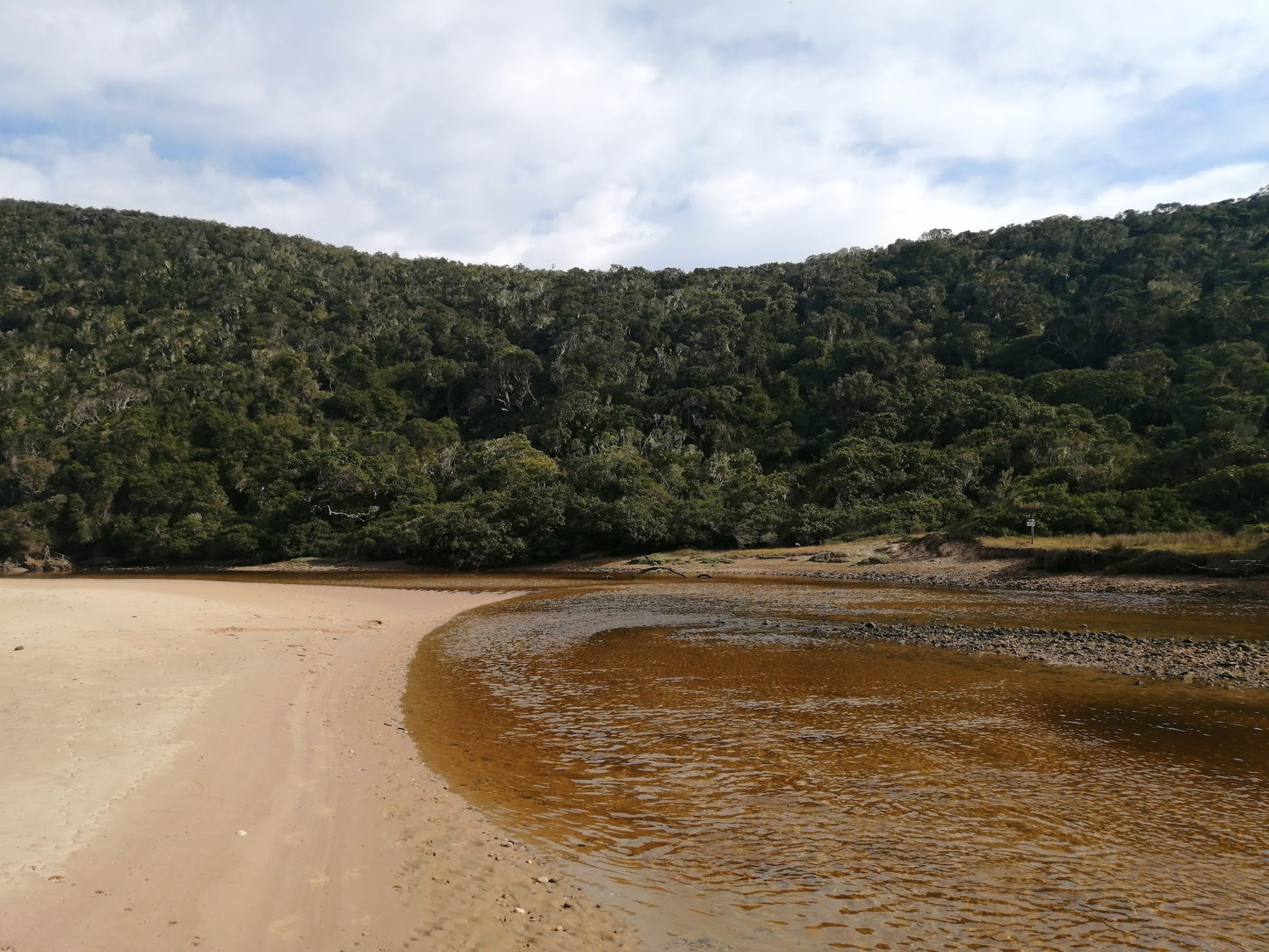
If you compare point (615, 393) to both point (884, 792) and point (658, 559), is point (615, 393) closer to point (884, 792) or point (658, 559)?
point (658, 559)

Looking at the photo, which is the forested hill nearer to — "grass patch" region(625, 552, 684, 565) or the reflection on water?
"grass patch" region(625, 552, 684, 565)

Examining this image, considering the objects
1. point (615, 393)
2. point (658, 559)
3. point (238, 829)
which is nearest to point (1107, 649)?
point (238, 829)

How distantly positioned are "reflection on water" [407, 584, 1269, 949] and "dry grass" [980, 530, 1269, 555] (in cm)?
1869

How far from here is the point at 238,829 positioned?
5949 millimetres

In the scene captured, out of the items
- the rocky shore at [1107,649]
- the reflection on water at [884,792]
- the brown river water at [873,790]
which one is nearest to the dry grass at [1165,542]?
the brown river water at [873,790]

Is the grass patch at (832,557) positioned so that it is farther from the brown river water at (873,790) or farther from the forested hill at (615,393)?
the brown river water at (873,790)

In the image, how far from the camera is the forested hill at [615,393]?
49.8 m

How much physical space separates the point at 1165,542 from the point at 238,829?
33.2 m

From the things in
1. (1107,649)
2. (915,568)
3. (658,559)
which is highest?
(1107,649)

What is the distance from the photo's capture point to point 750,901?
5.26 meters

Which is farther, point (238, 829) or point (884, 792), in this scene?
point (884, 792)

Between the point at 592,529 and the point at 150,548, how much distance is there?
122 ft

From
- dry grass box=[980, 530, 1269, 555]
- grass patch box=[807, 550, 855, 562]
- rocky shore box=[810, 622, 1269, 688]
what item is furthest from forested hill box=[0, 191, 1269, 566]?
rocky shore box=[810, 622, 1269, 688]

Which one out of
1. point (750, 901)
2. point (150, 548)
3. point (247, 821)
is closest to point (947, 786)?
point (750, 901)
